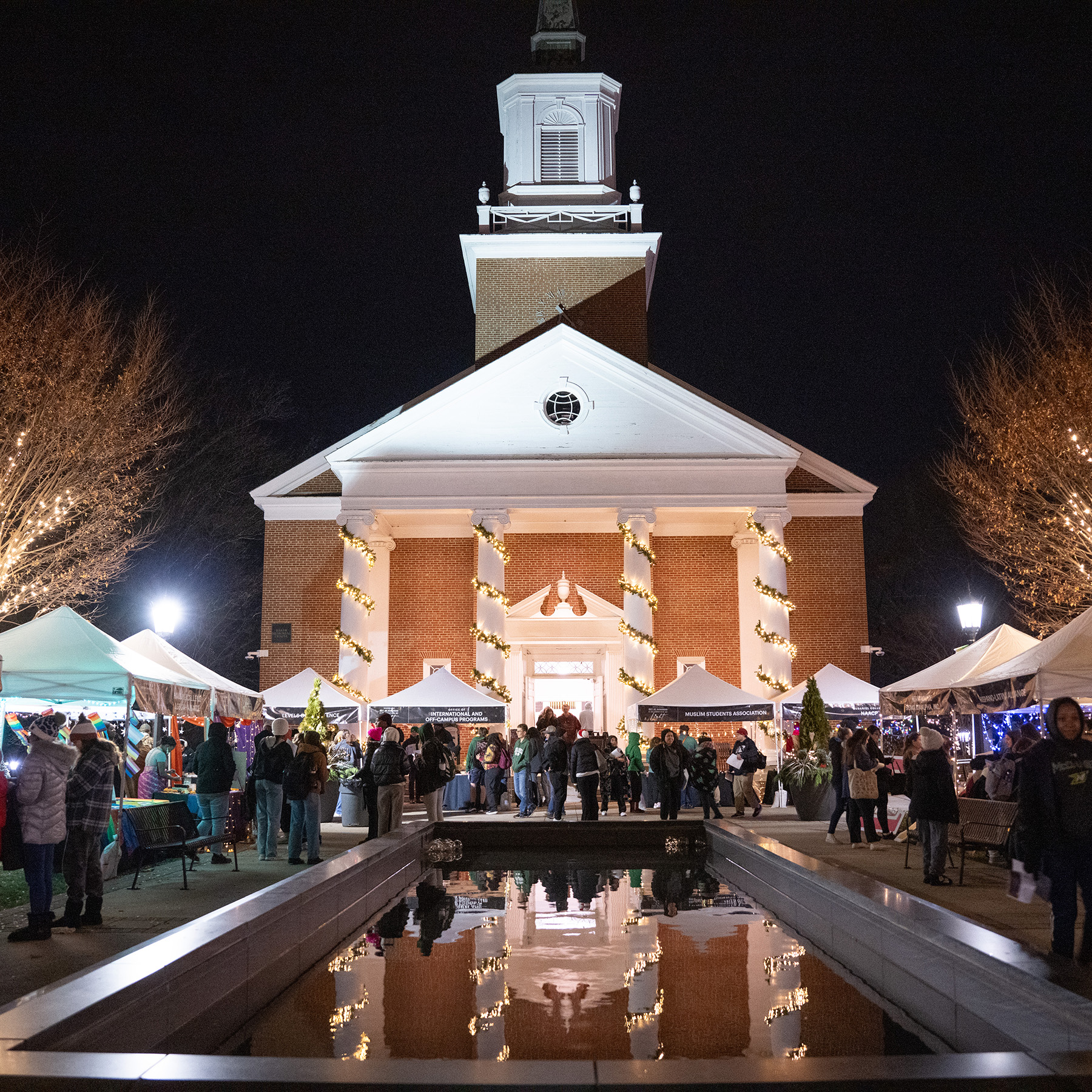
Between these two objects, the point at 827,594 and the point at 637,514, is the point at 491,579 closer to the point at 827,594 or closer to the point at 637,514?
the point at 637,514

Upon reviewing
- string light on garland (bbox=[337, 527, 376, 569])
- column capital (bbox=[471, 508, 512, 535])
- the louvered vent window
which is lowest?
string light on garland (bbox=[337, 527, 376, 569])

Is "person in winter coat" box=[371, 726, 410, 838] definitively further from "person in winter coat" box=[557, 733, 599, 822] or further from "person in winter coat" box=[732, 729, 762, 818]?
"person in winter coat" box=[732, 729, 762, 818]

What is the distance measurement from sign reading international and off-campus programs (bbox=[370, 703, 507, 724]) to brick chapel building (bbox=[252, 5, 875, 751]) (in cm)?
439

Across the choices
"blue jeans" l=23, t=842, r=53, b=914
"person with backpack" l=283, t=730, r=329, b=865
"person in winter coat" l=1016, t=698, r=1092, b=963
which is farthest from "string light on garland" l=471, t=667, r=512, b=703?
"person in winter coat" l=1016, t=698, r=1092, b=963

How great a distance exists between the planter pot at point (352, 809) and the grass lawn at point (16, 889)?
6261 mm

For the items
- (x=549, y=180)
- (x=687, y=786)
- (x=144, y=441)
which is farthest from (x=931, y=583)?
(x=144, y=441)

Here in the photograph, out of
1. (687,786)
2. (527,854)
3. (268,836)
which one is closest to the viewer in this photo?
(268,836)

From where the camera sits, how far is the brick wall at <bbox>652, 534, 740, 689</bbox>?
2948 cm

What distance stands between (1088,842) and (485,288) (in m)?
27.5

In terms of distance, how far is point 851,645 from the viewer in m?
28.6

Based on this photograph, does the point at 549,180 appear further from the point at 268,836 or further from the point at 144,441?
the point at 268,836

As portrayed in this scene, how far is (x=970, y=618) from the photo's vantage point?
20.8 meters

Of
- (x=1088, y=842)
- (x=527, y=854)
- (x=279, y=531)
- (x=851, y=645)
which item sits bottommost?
(x=527, y=854)

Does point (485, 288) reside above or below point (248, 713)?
above
